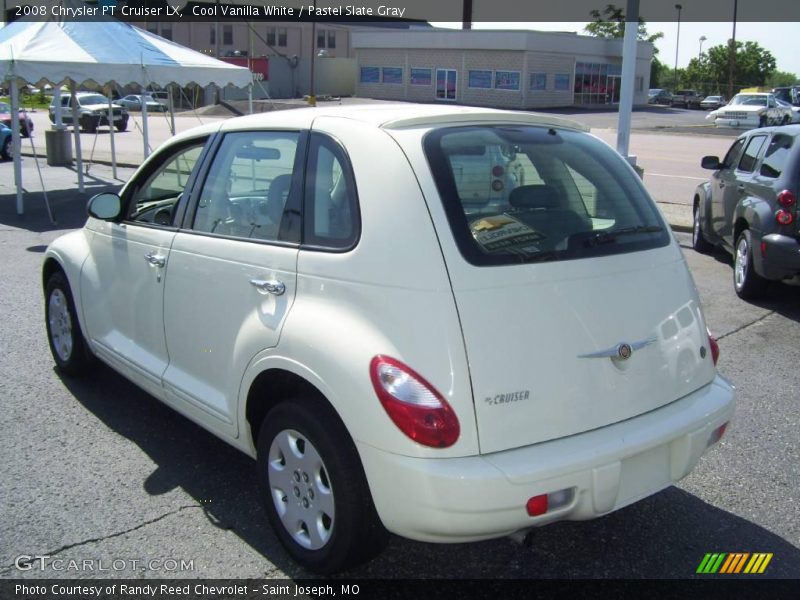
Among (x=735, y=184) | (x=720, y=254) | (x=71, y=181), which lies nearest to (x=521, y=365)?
(x=735, y=184)

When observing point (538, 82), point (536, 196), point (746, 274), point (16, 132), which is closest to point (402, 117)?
point (536, 196)

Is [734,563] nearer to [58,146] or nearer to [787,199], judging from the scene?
[787,199]

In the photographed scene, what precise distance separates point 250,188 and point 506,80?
5436cm

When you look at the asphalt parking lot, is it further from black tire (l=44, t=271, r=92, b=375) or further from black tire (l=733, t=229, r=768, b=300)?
black tire (l=733, t=229, r=768, b=300)

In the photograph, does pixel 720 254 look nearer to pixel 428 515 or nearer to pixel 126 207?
pixel 126 207

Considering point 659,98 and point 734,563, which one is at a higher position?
point 659,98

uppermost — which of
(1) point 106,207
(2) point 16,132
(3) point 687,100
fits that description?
(3) point 687,100

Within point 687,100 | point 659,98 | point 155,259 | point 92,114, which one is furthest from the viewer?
point 687,100

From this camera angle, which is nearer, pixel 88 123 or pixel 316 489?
pixel 316 489

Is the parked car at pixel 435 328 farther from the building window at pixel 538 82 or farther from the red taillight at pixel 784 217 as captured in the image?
the building window at pixel 538 82

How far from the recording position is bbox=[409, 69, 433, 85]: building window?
57.7 meters

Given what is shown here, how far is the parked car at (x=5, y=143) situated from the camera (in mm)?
21812

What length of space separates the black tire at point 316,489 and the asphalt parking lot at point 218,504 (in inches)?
8.2

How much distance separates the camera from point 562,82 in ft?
192
